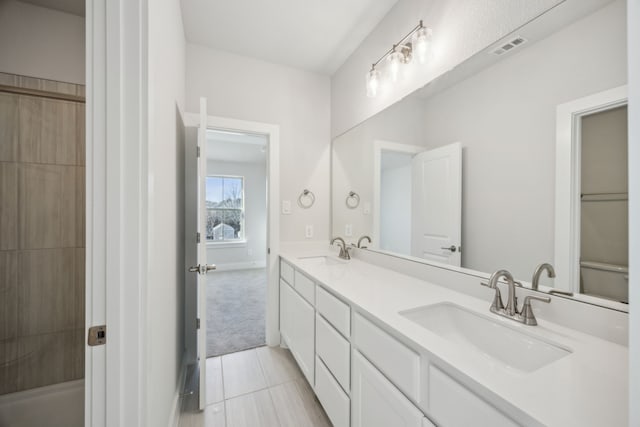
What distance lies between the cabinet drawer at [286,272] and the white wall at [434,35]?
1385mm

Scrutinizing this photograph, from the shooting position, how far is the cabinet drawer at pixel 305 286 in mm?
1612

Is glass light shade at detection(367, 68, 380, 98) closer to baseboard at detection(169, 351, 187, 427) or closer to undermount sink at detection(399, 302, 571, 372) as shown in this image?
undermount sink at detection(399, 302, 571, 372)

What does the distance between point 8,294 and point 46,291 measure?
0.57 ft

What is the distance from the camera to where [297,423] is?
4.87 ft

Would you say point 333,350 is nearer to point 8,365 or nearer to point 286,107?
point 8,365

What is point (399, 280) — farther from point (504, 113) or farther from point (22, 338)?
point (22, 338)

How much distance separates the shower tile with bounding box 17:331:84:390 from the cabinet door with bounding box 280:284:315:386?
1.43 meters

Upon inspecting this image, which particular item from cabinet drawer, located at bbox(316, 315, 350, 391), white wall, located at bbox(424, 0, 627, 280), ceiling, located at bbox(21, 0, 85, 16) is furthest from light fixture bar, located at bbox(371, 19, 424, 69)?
ceiling, located at bbox(21, 0, 85, 16)

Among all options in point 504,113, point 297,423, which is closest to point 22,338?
point 297,423

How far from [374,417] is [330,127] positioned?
2.39 m

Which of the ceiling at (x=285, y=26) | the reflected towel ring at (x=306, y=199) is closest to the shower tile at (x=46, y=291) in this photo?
the reflected towel ring at (x=306, y=199)

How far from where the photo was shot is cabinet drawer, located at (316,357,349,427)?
4.01ft

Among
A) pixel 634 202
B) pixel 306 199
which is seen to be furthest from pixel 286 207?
pixel 634 202

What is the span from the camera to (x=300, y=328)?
180 cm
